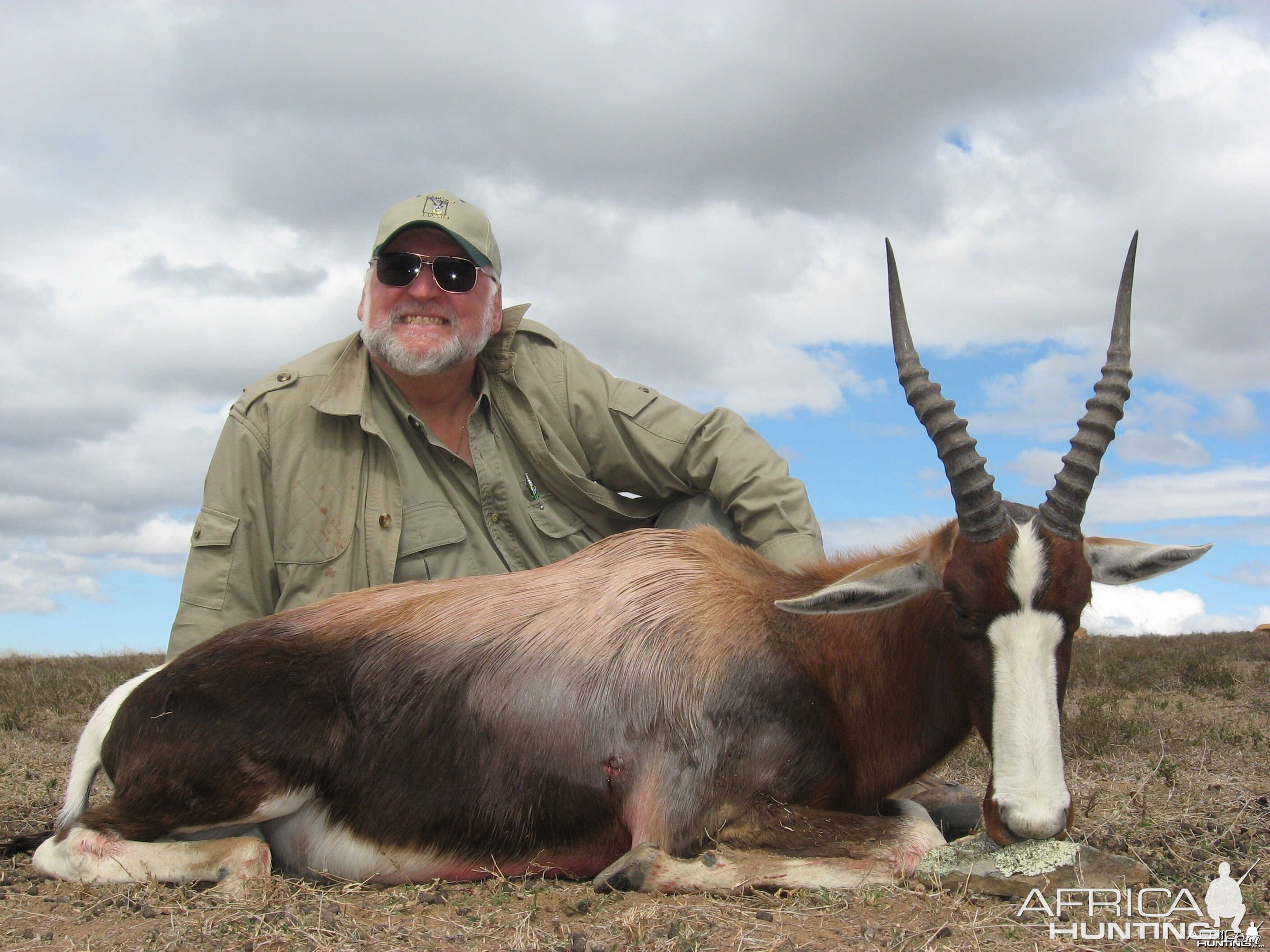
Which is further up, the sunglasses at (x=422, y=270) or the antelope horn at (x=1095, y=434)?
the sunglasses at (x=422, y=270)

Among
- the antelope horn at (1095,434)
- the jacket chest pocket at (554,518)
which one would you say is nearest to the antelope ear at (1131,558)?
the antelope horn at (1095,434)

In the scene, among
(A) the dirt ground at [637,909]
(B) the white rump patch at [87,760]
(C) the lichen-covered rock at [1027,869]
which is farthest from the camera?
(B) the white rump patch at [87,760]

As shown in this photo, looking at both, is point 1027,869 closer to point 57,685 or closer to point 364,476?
point 364,476

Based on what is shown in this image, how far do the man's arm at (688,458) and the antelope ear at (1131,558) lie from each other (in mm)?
1857

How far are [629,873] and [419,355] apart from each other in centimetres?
366

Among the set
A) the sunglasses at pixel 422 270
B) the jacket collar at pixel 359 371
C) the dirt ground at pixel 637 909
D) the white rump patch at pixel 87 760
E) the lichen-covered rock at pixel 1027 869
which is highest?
the sunglasses at pixel 422 270

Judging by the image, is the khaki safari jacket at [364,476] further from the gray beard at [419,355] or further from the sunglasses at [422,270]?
the sunglasses at [422,270]

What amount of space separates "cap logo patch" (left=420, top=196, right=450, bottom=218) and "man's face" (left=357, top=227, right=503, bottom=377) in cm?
13

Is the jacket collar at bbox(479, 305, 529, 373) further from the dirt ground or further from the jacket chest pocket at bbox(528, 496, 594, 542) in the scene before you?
the dirt ground

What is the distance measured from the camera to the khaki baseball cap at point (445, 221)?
6.83m

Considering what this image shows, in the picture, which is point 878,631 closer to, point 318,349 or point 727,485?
point 727,485

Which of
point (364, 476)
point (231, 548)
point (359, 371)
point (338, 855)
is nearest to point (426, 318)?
point (359, 371)

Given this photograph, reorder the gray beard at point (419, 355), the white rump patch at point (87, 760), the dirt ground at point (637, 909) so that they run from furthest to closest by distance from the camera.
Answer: the gray beard at point (419, 355) → the white rump patch at point (87, 760) → the dirt ground at point (637, 909)

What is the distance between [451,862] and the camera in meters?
4.35
